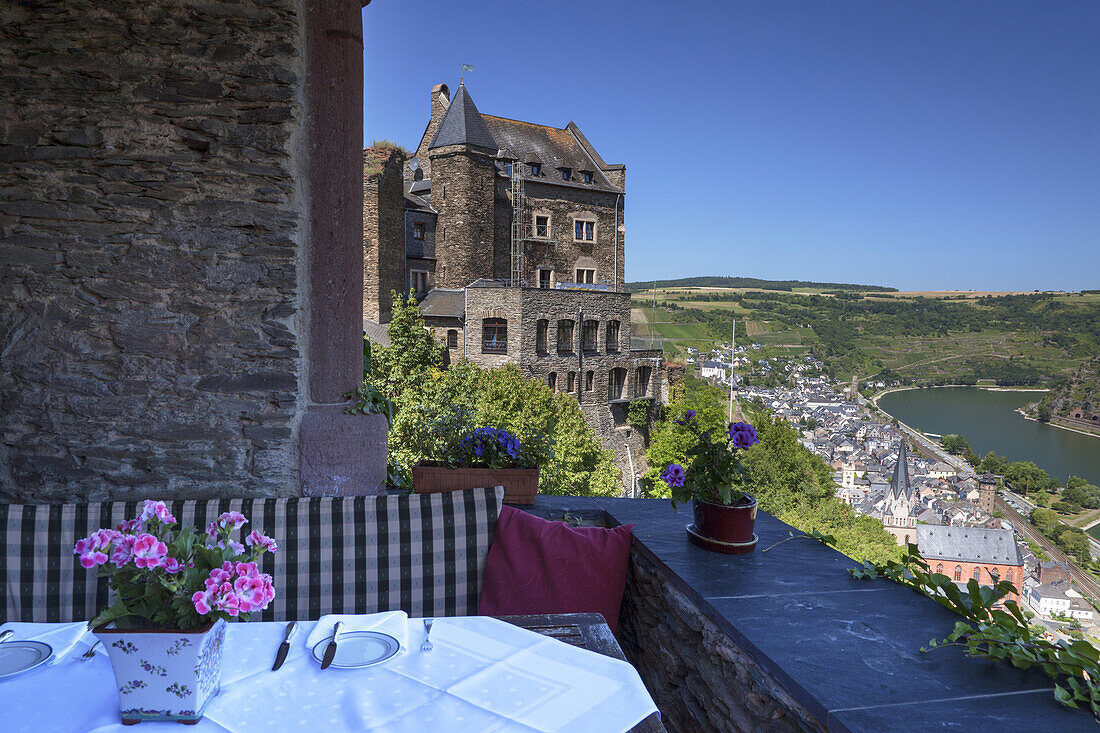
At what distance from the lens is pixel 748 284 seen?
4597 cm

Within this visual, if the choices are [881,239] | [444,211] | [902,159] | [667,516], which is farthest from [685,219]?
[667,516]

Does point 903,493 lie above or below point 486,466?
below

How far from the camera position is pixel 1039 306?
1215cm

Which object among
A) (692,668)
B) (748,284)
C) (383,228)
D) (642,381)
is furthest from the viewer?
(748,284)

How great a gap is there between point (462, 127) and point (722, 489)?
75.0 ft

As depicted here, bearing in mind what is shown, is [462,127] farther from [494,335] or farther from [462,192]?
[494,335]

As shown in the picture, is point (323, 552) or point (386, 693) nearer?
point (386, 693)

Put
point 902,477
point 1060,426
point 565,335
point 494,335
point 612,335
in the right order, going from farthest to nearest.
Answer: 1. point 612,335
2. point 565,335
3. point 494,335
4. point 902,477
5. point 1060,426

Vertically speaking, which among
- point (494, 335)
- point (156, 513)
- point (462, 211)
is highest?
point (462, 211)

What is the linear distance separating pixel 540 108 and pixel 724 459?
41332 millimetres

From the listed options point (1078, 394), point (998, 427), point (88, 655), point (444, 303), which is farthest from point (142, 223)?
point (444, 303)

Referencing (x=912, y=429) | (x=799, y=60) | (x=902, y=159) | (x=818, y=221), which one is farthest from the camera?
(x=818, y=221)

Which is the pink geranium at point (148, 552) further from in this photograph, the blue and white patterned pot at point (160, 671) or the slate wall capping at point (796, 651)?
the slate wall capping at point (796, 651)

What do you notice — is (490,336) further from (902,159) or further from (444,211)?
(902,159)
